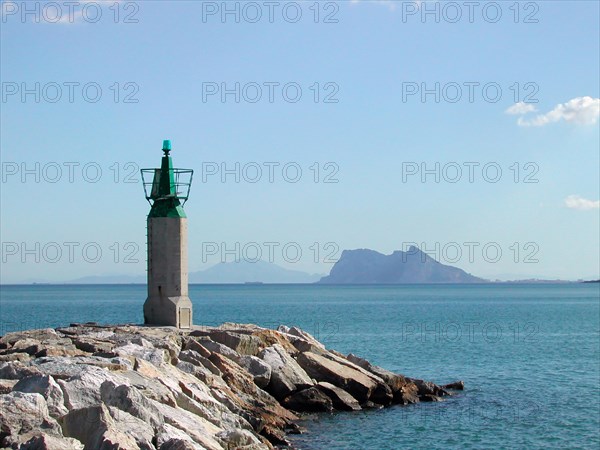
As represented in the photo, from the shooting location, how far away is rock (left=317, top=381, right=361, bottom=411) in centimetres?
2408

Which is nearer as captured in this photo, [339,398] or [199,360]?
[199,360]

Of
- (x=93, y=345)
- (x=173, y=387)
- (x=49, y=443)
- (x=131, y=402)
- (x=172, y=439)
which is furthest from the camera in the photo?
(x=93, y=345)

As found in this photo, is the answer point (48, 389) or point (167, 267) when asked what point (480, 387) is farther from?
point (48, 389)

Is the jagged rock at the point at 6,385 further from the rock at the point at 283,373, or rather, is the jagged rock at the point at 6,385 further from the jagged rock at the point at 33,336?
the rock at the point at 283,373

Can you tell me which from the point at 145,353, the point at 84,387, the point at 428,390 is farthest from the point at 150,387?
the point at 428,390

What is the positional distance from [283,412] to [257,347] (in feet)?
10.9

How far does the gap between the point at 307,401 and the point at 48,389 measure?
403 inches

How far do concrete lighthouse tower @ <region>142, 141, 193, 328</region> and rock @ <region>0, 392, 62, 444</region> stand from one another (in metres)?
14.9

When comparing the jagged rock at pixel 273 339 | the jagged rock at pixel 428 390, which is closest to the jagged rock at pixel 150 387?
the jagged rock at pixel 273 339

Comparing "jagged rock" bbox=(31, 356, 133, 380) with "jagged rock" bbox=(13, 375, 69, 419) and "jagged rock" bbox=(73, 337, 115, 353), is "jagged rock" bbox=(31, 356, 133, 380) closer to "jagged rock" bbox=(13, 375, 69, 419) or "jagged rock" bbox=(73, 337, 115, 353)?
"jagged rock" bbox=(13, 375, 69, 419)

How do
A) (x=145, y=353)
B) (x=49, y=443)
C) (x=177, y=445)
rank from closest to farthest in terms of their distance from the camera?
(x=49, y=443) → (x=177, y=445) → (x=145, y=353)

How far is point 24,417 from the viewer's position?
43.4ft

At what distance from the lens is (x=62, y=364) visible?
1700 centimetres

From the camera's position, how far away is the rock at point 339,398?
2408 cm
